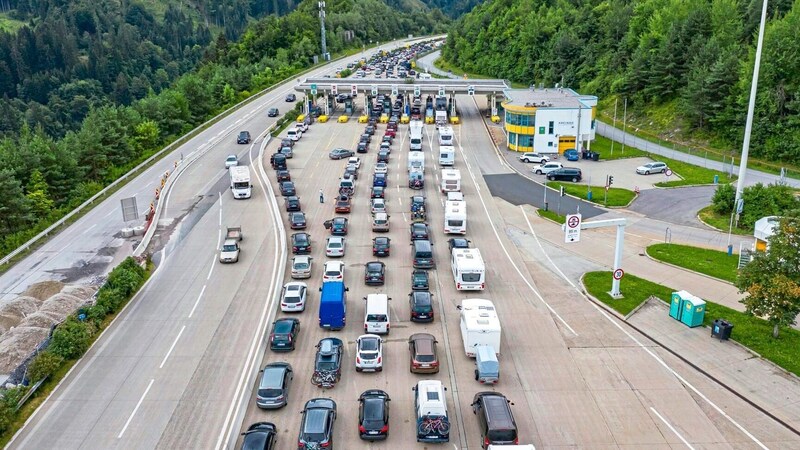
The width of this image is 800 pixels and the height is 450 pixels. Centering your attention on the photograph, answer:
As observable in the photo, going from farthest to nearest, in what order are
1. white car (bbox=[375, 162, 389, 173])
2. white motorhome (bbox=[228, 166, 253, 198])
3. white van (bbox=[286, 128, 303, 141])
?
white van (bbox=[286, 128, 303, 141]) → white car (bbox=[375, 162, 389, 173]) → white motorhome (bbox=[228, 166, 253, 198])

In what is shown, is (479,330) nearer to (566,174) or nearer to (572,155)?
(566,174)

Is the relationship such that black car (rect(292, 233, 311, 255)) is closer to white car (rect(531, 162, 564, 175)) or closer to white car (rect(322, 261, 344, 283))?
white car (rect(322, 261, 344, 283))

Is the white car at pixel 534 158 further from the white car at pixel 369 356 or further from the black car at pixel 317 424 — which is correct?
the black car at pixel 317 424

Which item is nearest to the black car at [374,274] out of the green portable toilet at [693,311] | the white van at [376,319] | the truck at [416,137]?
the white van at [376,319]

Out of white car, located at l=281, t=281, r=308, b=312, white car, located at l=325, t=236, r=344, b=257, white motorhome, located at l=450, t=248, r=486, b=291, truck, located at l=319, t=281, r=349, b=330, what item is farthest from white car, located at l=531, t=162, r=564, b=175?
truck, located at l=319, t=281, r=349, b=330

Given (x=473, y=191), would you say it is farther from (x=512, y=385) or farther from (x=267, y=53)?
(x=267, y=53)

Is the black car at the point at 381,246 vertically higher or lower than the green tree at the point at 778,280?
lower
